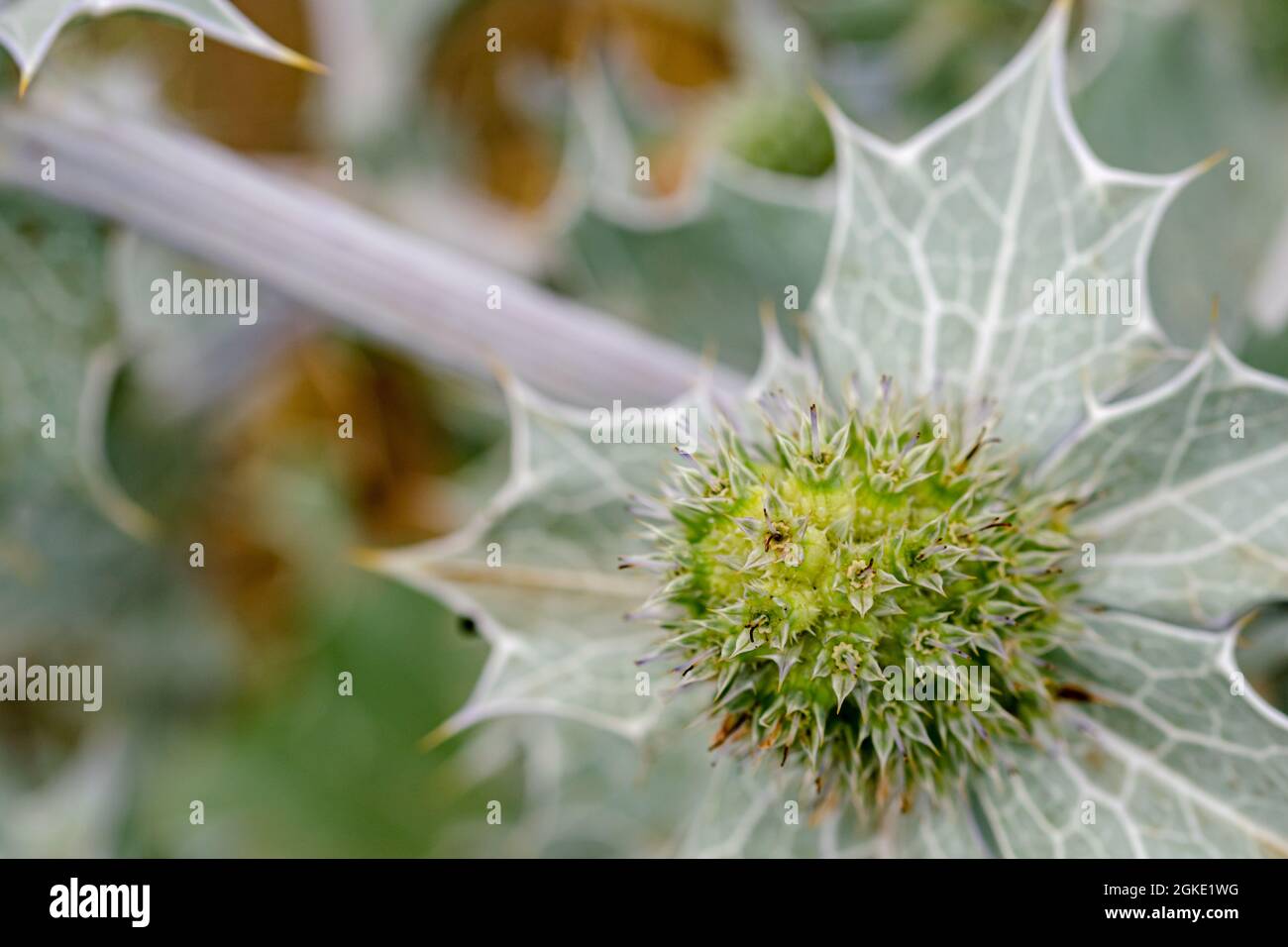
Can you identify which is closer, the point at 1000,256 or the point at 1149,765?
the point at 1149,765

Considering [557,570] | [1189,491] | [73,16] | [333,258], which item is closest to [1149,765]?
[1189,491]

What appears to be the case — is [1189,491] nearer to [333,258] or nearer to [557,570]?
[557,570]

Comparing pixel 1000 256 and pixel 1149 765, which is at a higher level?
pixel 1000 256

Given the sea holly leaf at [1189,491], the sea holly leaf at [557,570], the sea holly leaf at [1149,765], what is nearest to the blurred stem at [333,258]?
the sea holly leaf at [557,570]

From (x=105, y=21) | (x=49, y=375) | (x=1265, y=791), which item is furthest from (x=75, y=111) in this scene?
(x=1265, y=791)

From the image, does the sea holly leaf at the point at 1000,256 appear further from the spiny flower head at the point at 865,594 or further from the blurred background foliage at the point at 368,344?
the blurred background foliage at the point at 368,344

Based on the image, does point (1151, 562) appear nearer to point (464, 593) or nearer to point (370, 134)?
point (464, 593)
